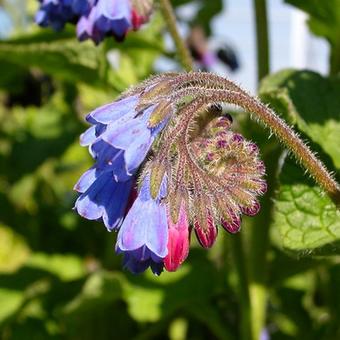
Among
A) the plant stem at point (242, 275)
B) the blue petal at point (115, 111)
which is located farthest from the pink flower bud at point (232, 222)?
the plant stem at point (242, 275)

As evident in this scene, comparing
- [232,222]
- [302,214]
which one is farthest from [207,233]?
[302,214]

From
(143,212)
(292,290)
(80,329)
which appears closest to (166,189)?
(143,212)

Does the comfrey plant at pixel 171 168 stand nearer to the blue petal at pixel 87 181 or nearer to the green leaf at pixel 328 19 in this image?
the blue petal at pixel 87 181

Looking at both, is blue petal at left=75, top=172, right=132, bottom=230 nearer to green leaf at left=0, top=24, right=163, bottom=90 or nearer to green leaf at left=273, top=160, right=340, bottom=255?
green leaf at left=273, top=160, right=340, bottom=255

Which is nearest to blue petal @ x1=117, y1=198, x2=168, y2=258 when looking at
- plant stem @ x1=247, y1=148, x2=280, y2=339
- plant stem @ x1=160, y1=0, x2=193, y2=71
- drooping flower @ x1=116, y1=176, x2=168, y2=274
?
drooping flower @ x1=116, y1=176, x2=168, y2=274

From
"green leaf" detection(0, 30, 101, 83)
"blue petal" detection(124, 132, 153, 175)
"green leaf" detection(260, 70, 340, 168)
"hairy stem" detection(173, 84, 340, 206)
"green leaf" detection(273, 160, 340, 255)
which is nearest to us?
"blue petal" detection(124, 132, 153, 175)

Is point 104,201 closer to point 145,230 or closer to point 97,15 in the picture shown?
point 145,230

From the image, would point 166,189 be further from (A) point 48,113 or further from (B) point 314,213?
→ (A) point 48,113
